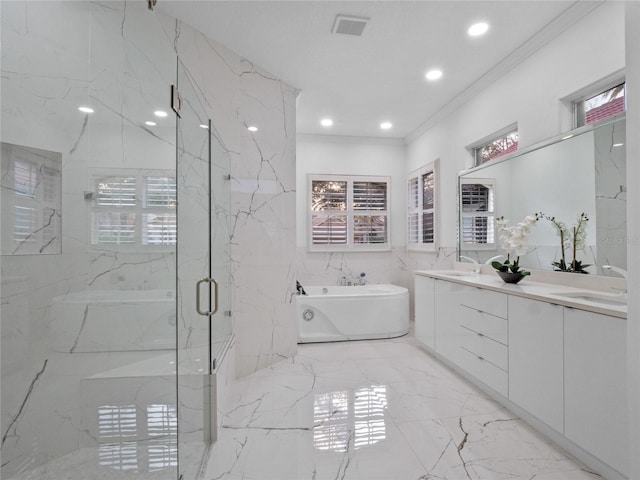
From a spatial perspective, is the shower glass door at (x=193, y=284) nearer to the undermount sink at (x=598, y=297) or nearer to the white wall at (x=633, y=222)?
the white wall at (x=633, y=222)

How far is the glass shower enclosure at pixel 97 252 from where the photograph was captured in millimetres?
796

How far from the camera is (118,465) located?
1.13 meters

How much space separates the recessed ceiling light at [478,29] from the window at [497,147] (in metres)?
0.92

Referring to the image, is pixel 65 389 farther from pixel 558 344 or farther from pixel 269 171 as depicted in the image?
pixel 269 171

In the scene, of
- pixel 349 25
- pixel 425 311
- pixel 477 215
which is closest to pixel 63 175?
pixel 349 25

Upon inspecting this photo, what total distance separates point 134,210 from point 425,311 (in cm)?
291

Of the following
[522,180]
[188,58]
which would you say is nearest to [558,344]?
[522,180]

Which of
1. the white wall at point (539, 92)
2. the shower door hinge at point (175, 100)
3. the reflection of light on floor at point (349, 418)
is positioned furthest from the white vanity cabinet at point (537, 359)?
the shower door hinge at point (175, 100)

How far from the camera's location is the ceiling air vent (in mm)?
2332

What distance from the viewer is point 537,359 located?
1898 mm

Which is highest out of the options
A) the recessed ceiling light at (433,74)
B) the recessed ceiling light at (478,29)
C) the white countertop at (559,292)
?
the recessed ceiling light at (433,74)

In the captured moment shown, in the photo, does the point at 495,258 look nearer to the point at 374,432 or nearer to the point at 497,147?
the point at 497,147

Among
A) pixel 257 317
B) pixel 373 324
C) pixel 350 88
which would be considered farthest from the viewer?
pixel 373 324

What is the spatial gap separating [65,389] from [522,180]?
3173 millimetres
